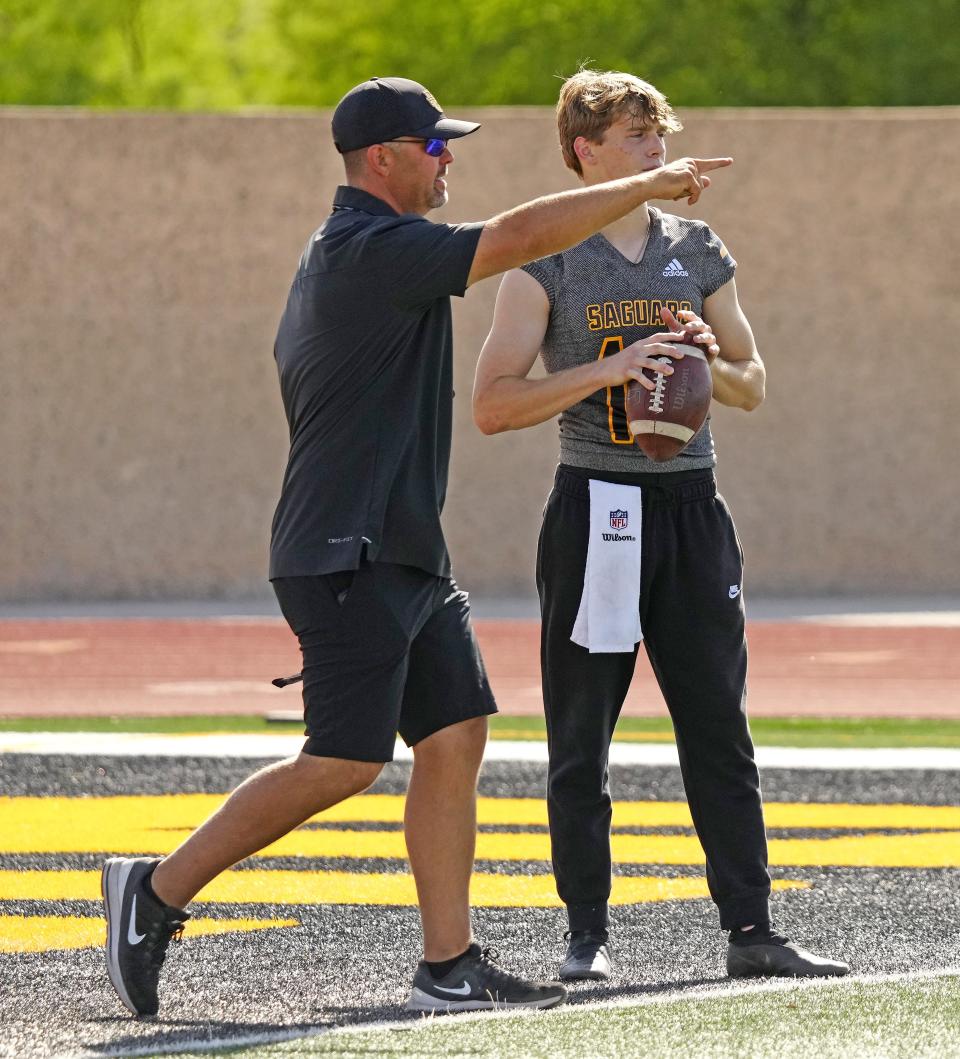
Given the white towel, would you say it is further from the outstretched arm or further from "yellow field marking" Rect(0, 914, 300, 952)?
"yellow field marking" Rect(0, 914, 300, 952)

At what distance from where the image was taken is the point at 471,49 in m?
34.2

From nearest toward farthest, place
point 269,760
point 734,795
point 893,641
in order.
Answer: point 734,795 → point 269,760 → point 893,641

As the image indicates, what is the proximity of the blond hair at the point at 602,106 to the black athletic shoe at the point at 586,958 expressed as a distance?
1.86 metres

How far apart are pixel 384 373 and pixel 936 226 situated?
1291cm

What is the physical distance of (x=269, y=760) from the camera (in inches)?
336

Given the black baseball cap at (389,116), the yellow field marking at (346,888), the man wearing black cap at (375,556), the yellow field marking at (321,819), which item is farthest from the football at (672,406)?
the yellow field marking at (321,819)

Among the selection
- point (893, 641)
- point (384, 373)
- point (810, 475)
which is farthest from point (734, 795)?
point (810, 475)

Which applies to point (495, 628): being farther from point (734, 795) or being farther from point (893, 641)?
point (734, 795)

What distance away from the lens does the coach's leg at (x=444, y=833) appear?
4.57 m

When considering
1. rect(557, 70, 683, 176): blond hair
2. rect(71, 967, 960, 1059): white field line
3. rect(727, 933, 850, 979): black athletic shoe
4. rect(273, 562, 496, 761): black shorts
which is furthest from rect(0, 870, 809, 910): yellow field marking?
rect(557, 70, 683, 176): blond hair

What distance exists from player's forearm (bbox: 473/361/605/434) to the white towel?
0.27 meters

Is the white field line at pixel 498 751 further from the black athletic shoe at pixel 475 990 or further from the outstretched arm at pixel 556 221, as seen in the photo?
the outstretched arm at pixel 556 221

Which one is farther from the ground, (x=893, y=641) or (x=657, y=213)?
(x=657, y=213)

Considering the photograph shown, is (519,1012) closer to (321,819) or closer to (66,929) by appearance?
(66,929)
